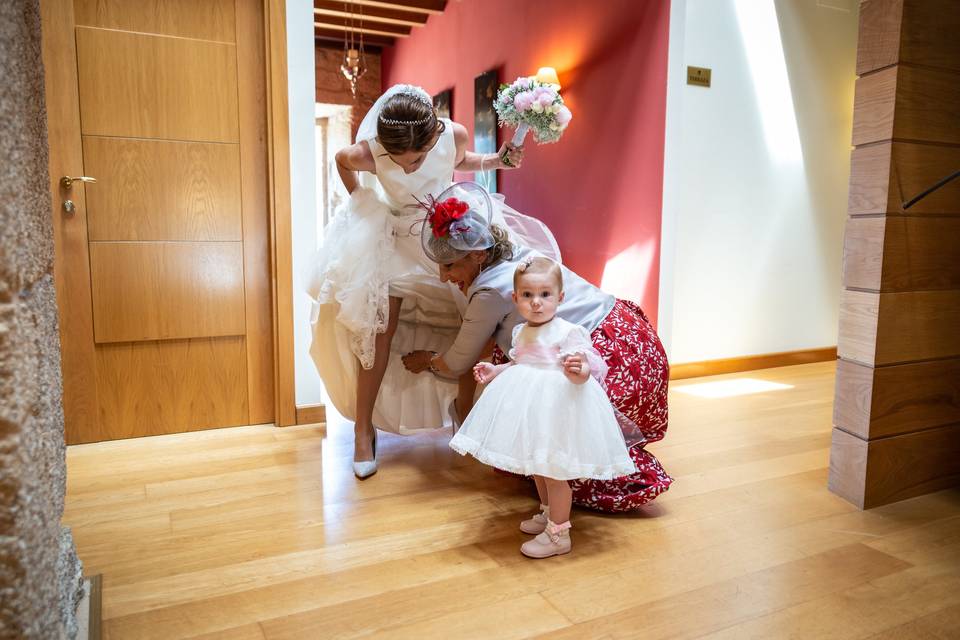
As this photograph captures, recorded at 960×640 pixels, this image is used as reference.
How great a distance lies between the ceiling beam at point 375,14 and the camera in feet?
21.3

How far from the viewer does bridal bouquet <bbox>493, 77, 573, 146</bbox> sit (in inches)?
86.7

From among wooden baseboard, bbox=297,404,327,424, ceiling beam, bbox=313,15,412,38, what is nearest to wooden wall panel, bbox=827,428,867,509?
wooden baseboard, bbox=297,404,327,424

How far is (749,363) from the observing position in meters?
3.89

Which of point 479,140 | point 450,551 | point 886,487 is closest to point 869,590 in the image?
point 886,487

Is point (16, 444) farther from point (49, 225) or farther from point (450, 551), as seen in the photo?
point (450, 551)

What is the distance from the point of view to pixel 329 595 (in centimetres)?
146

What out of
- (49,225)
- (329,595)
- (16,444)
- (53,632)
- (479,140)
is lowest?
(329,595)

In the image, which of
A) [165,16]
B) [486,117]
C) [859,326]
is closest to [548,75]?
[486,117]

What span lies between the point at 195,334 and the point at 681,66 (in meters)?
2.70

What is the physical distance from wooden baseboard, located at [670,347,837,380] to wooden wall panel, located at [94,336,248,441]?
2.26m

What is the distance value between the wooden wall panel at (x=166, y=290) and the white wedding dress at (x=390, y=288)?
0.47 metres

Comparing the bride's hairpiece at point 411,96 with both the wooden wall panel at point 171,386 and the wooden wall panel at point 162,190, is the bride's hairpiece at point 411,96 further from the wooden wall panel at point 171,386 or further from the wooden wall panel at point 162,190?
the wooden wall panel at point 171,386

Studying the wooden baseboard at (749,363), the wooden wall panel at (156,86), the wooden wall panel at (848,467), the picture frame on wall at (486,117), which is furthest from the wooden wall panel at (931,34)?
the picture frame on wall at (486,117)

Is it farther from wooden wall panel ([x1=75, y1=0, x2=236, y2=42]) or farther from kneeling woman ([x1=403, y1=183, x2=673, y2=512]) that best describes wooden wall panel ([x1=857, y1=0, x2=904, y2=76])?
wooden wall panel ([x1=75, y1=0, x2=236, y2=42])
